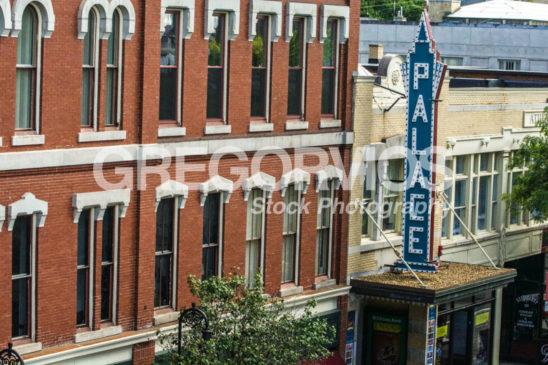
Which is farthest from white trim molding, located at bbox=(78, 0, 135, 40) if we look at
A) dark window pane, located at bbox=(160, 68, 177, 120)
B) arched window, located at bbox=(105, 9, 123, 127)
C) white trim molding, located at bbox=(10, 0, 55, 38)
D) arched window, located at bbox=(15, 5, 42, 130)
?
dark window pane, located at bbox=(160, 68, 177, 120)

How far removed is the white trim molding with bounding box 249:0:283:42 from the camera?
90.8 feet

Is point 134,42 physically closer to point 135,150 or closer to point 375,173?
point 135,150

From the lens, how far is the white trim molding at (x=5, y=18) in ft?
70.3

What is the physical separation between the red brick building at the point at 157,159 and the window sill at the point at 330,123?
0.11 m

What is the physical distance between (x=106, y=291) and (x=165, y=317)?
72.0 inches

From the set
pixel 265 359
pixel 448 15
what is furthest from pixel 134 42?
pixel 448 15

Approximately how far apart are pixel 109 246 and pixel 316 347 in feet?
14.9

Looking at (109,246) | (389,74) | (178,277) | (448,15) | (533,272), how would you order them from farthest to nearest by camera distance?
(448,15), (533,272), (389,74), (178,277), (109,246)

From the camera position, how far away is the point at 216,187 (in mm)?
27141

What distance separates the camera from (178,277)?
26469 millimetres

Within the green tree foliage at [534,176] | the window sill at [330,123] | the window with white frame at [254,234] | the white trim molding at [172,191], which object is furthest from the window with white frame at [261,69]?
the green tree foliage at [534,176]

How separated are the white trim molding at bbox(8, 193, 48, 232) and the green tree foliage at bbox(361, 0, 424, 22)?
99.2 metres

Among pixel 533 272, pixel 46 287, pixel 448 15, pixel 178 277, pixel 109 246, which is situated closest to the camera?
pixel 46 287

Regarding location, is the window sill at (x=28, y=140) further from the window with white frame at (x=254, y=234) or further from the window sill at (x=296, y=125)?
the window sill at (x=296, y=125)
